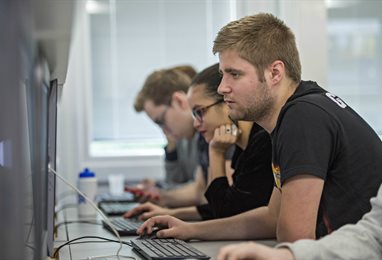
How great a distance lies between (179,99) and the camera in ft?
10.2

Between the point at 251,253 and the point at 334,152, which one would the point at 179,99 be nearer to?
the point at 334,152

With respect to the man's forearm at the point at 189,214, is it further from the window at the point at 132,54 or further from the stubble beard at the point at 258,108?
the window at the point at 132,54

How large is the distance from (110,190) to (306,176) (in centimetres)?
254

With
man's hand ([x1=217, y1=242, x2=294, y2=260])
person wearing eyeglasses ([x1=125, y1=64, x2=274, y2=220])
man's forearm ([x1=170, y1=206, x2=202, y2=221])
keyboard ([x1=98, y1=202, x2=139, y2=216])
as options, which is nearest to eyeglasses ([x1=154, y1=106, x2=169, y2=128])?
keyboard ([x1=98, y1=202, x2=139, y2=216])

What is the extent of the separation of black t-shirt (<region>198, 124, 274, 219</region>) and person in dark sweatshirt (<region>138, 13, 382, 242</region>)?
241mm

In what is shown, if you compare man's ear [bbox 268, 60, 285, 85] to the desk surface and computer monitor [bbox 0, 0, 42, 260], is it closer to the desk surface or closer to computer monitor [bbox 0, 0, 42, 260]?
the desk surface

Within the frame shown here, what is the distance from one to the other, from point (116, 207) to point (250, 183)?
91 centimetres

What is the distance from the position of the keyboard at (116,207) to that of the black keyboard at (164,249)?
899mm

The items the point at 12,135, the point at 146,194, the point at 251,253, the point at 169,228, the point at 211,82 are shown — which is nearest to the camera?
the point at 12,135

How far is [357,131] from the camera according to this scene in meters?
1.45

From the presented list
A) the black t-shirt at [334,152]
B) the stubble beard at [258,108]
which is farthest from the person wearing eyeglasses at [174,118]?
the black t-shirt at [334,152]

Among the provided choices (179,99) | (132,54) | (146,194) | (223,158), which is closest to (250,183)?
(223,158)

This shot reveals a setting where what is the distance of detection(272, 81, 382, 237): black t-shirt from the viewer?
4.56 ft

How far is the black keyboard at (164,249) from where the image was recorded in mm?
1376
